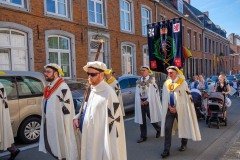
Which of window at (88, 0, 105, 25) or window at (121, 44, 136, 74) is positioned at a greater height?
window at (88, 0, 105, 25)

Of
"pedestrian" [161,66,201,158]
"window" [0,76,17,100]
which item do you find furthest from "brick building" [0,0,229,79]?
"pedestrian" [161,66,201,158]

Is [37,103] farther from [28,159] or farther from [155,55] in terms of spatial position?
[155,55]

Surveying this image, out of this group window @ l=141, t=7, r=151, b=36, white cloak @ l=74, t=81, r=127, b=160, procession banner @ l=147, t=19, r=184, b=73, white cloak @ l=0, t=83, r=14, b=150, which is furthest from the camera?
window @ l=141, t=7, r=151, b=36

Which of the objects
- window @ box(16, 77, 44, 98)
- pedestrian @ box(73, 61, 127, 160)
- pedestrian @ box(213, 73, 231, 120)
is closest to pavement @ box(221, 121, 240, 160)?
pedestrian @ box(213, 73, 231, 120)

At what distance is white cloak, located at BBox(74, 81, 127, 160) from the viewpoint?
325 cm

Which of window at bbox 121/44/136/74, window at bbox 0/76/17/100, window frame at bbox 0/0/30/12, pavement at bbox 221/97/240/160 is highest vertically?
window frame at bbox 0/0/30/12

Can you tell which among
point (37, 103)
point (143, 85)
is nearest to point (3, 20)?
point (37, 103)

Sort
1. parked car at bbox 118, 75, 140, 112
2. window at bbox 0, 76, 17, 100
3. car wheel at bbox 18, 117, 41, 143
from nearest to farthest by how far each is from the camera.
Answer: window at bbox 0, 76, 17, 100
car wheel at bbox 18, 117, 41, 143
parked car at bbox 118, 75, 140, 112

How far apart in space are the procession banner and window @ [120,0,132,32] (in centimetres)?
744

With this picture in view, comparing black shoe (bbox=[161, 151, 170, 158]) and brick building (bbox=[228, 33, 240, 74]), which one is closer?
black shoe (bbox=[161, 151, 170, 158])

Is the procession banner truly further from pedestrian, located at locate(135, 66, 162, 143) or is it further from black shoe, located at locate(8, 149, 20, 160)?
black shoe, located at locate(8, 149, 20, 160)

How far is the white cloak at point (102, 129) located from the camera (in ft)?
10.7

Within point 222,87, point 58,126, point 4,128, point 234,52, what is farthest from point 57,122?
point 234,52

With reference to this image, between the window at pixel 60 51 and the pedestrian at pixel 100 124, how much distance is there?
10.3 m
